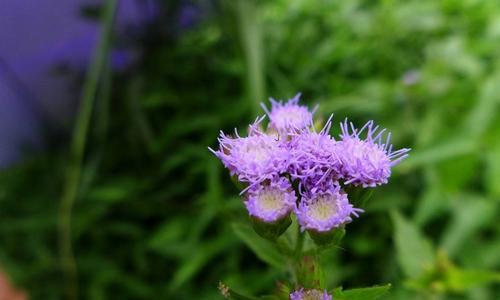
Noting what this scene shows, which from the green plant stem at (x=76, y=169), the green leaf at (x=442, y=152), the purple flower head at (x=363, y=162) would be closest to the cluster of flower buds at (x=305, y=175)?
the purple flower head at (x=363, y=162)

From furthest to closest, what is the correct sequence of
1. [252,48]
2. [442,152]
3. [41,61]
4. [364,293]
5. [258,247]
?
[41,61] < [252,48] < [442,152] < [258,247] < [364,293]

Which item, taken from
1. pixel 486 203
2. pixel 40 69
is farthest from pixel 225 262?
pixel 40 69

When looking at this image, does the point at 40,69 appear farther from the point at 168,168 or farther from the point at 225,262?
the point at 225,262

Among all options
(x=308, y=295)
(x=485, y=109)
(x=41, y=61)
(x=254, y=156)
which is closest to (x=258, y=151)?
(x=254, y=156)

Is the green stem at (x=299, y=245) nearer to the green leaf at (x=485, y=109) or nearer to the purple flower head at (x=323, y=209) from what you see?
the purple flower head at (x=323, y=209)

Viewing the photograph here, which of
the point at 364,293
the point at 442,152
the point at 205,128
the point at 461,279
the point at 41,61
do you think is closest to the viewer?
the point at 364,293

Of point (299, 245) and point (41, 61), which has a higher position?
point (41, 61)

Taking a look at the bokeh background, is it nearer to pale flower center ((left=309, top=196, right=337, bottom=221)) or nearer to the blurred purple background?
the blurred purple background

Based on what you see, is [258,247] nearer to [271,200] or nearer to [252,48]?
[271,200]
